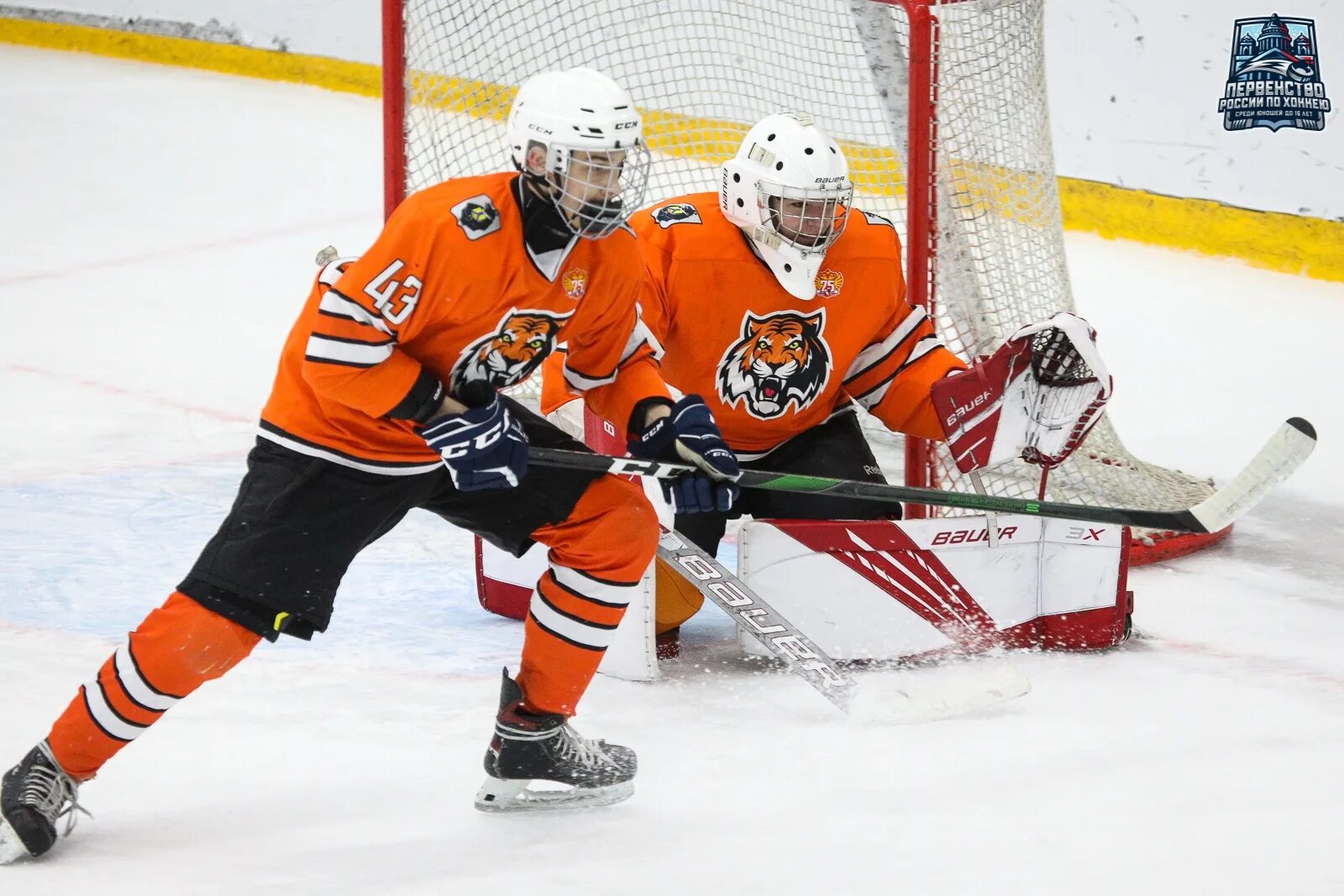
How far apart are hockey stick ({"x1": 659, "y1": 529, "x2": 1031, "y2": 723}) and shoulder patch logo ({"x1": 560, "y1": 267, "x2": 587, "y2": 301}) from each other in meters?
0.65

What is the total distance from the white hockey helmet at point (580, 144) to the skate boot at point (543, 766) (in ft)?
2.25

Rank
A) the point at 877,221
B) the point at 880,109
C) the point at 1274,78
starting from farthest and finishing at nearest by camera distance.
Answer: the point at 1274,78
the point at 880,109
the point at 877,221

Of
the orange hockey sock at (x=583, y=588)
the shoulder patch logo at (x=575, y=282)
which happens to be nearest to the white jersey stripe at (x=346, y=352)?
the shoulder patch logo at (x=575, y=282)

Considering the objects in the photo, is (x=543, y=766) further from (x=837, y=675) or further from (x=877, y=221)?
(x=877, y=221)

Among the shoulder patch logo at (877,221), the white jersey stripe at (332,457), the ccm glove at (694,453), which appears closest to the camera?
the white jersey stripe at (332,457)

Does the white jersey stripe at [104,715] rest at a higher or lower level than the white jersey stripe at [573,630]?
lower

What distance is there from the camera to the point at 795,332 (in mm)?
2945

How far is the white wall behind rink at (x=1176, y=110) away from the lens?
5105 mm

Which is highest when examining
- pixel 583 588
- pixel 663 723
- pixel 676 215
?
pixel 676 215

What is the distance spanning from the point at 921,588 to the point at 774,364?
47 centimetres

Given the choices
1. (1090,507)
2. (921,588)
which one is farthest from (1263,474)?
(921,588)

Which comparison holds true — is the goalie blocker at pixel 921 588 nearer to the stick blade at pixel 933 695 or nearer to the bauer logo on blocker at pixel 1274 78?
the stick blade at pixel 933 695

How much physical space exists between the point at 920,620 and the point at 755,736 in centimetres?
46

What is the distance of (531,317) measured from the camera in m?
2.24
